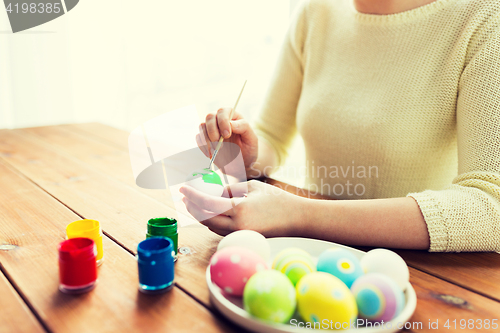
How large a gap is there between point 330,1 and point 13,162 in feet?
3.40

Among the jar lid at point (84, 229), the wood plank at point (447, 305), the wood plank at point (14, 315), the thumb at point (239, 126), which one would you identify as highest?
the thumb at point (239, 126)

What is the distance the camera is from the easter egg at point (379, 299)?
0.43 meters

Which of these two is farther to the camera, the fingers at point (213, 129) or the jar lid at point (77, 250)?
the fingers at point (213, 129)

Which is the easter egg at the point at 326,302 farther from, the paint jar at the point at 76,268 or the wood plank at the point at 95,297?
the paint jar at the point at 76,268

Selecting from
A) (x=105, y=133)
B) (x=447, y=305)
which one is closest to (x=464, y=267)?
(x=447, y=305)

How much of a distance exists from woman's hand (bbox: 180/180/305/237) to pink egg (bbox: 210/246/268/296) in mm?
171

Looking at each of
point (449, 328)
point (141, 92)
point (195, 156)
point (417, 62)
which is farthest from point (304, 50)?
point (141, 92)

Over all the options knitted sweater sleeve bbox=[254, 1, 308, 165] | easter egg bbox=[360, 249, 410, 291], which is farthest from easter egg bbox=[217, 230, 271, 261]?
knitted sweater sleeve bbox=[254, 1, 308, 165]

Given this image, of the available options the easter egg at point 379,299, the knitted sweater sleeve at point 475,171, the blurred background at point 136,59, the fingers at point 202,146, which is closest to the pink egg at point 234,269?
the easter egg at point 379,299

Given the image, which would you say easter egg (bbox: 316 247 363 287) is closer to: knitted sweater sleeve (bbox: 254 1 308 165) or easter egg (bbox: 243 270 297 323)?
easter egg (bbox: 243 270 297 323)

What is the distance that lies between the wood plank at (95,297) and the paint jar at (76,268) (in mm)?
11

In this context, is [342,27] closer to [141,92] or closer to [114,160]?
[114,160]

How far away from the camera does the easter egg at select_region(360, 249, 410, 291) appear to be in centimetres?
49

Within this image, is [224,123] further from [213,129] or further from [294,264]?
[294,264]
